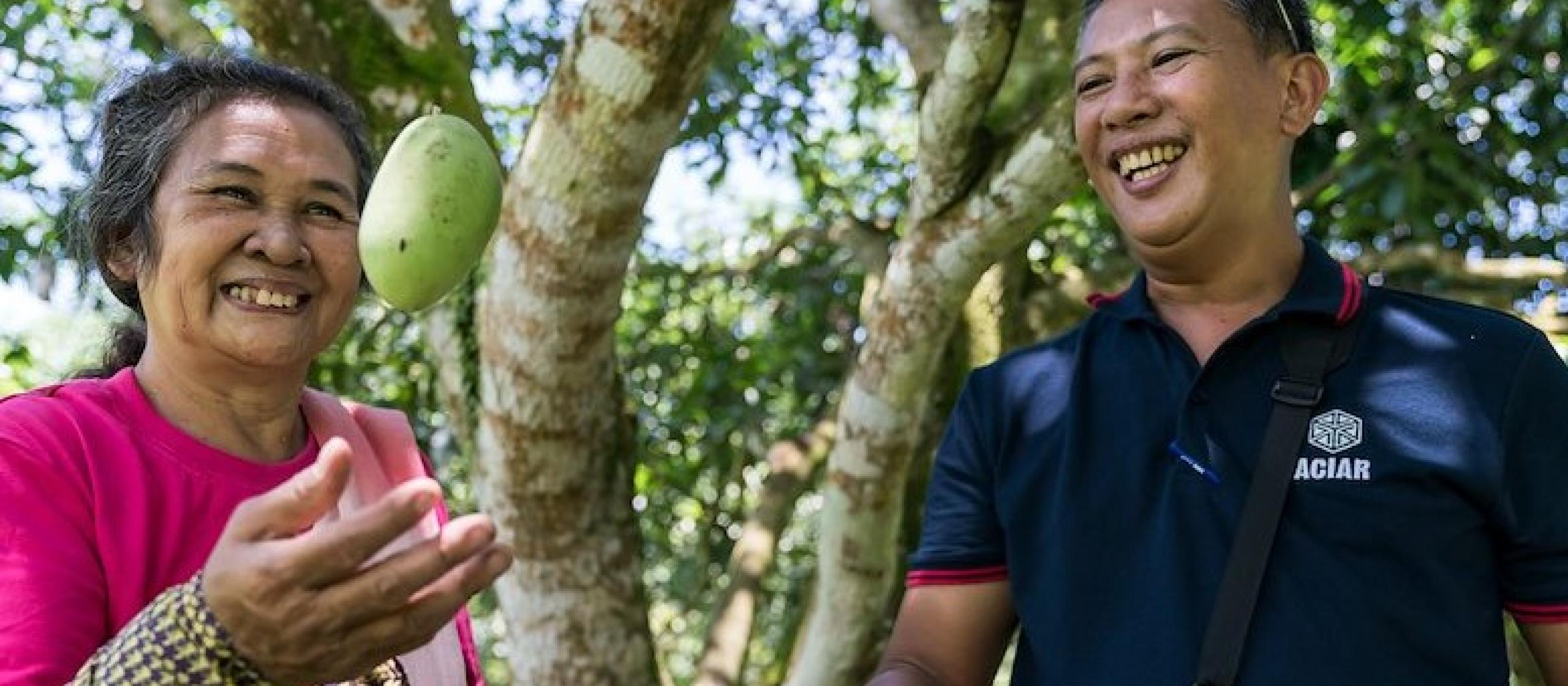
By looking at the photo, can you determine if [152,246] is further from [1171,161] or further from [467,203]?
[1171,161]

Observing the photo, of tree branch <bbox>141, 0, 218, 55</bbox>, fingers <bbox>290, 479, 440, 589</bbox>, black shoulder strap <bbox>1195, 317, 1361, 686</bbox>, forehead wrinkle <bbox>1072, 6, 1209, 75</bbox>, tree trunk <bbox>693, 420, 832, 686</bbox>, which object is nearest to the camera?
fingers <bbox>290, 479, 440, 589</bbox>

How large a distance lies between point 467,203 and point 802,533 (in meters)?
8.70

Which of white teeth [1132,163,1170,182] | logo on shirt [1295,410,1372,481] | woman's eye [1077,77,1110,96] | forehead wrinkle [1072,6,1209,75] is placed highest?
forehead wrinkle [1072,6,1209,75]

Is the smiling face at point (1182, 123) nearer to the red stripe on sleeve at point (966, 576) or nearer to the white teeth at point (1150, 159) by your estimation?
the white teeth at point (1150, 159)

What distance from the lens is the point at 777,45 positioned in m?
6.59

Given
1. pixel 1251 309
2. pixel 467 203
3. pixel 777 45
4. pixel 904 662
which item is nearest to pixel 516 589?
pixel 904 662

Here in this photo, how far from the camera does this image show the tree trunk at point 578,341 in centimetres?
297

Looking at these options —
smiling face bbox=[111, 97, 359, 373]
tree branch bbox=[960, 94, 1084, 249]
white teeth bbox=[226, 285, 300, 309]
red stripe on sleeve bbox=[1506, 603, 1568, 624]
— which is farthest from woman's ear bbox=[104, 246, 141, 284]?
tree branch bbox=[960, 94, 1084, 249]

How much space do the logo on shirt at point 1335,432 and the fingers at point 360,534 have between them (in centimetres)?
118

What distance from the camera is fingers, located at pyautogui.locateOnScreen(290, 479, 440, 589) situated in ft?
3.68

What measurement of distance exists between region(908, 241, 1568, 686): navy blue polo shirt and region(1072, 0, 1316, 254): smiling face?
14 centimetres

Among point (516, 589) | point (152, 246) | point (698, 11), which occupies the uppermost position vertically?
point (698, 11)

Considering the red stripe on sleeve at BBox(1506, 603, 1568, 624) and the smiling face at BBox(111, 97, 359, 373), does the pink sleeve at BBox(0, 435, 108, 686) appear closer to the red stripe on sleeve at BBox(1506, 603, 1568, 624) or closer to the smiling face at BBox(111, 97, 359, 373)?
the smiling face at BBox(111, 97, 359, 373)

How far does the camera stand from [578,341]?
3346 millimetres
